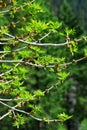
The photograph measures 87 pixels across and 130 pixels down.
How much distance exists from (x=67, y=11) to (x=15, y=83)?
33531 mm

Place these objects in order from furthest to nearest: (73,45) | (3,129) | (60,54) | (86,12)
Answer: (86,12) < (60,54) < (3,129) < (73,45)

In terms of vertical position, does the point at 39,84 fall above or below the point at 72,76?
above

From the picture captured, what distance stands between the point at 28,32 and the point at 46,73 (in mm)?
24403

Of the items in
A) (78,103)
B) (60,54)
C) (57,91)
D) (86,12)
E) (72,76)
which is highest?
(60,54)

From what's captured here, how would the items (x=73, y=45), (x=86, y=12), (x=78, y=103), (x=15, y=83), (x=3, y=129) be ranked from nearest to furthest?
(x=73, y=45) < (x=15, y=83) < (x=3, y=129) < (x=78, y=103) < (x=86, y=12)

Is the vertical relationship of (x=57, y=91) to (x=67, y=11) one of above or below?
below

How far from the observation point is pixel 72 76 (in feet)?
134

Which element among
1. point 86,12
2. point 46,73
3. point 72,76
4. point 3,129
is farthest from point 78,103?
point 86,12

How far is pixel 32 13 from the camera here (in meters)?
5.85

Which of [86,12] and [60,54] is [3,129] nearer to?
[60,54]

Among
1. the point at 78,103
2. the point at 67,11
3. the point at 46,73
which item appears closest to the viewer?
the point at 46,73

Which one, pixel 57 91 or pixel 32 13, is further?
pixel 57 91

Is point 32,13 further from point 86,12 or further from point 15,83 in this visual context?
point 86,12

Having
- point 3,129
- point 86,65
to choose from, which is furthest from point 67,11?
point 3,129
